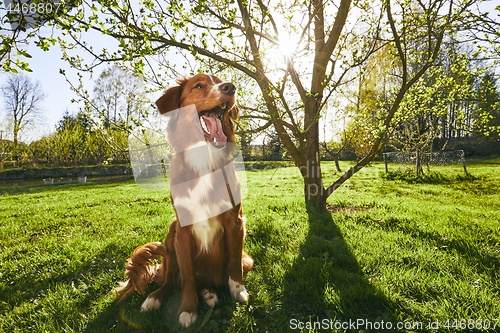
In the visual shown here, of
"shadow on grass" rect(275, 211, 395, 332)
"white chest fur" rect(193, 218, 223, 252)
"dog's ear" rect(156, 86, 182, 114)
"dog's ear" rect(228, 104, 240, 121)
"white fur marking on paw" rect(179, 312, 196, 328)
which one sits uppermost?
"dog's ear" rect(156, 86, 182, 114)

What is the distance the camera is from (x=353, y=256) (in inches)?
141

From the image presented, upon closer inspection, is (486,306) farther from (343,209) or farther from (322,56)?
(322,56)

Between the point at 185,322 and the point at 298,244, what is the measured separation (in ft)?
7.67

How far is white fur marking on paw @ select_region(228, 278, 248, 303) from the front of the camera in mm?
2580

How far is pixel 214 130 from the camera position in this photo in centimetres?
273

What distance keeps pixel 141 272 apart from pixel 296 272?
1.75 metres

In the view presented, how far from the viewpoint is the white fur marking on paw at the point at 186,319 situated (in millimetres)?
2262

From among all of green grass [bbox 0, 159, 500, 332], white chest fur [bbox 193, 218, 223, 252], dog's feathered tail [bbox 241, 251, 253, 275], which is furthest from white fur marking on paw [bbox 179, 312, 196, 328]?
dog's feathered tail [bbox 241, 251, 253, 275]

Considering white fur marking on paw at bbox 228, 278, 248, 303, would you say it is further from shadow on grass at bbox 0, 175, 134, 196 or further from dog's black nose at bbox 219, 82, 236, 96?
shadow on grass at bbox 0, 175, 134, 196

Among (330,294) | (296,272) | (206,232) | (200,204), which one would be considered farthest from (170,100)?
(330,294)

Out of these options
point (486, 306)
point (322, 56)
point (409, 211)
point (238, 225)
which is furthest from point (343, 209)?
point (238, 225)

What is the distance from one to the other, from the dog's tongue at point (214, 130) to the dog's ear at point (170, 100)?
392 millimetres

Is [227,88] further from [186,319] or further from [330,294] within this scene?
[330,294]

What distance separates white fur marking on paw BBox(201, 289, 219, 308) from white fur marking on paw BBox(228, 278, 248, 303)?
0.57ft
